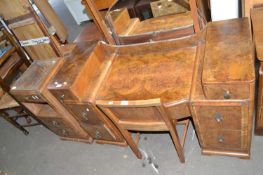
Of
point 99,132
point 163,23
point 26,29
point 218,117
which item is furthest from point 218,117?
point 26,29

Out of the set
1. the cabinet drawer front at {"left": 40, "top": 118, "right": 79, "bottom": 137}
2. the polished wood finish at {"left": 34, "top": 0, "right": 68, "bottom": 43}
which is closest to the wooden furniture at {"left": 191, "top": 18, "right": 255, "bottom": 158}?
the cabinet drawer front at {"left": 40, "top": 118, "right": 79, "bottom": 137}

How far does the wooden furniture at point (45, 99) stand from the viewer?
1.87 m

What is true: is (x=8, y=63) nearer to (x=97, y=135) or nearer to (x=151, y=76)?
(x=97, y=135)

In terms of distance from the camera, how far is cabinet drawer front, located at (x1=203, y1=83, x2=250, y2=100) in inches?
47.8

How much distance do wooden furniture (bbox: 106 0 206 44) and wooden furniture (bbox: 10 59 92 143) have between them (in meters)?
0.58

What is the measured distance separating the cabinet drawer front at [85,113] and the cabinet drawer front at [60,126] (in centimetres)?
25

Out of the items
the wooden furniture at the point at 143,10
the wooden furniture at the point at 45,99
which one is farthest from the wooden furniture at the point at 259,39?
the wooden furniture at the point at 45,99

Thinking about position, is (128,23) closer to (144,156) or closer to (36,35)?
(144,156)

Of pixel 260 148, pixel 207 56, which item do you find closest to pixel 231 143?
pixel 260 148

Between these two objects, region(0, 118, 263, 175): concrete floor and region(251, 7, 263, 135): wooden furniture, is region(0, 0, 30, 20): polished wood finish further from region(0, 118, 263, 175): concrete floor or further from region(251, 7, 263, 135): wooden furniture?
region(251, 7, 263, 135): wooden furniture

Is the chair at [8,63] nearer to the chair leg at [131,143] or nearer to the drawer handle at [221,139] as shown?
the chair leg at [131,143]

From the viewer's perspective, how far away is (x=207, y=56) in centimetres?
141

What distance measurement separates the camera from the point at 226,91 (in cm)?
126

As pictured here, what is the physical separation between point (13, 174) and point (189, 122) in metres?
1.96
